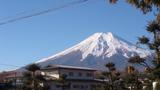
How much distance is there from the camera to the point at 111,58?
157 meters

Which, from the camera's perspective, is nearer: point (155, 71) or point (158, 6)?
point (158, 6)

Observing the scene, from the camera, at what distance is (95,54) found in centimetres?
18038

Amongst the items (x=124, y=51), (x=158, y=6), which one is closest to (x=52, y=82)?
(x=158, y=6)

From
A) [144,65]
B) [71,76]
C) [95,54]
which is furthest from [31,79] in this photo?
[95,54]

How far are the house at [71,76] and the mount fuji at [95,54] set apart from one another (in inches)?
4037

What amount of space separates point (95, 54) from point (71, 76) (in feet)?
465

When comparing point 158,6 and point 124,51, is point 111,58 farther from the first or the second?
point 158,6

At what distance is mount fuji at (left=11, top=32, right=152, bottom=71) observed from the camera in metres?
151

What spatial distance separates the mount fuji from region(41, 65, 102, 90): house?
4037 inches

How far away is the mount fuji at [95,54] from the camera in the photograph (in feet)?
497

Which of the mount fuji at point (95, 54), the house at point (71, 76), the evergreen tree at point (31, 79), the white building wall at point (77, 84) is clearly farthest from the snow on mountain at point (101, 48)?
the evergreen tree at point (31, 79)

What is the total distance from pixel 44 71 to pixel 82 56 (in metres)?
127

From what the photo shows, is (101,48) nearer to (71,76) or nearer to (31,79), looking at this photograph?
(71,76)

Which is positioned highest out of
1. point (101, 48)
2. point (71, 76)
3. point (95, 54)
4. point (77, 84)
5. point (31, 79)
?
point (101, 48)
